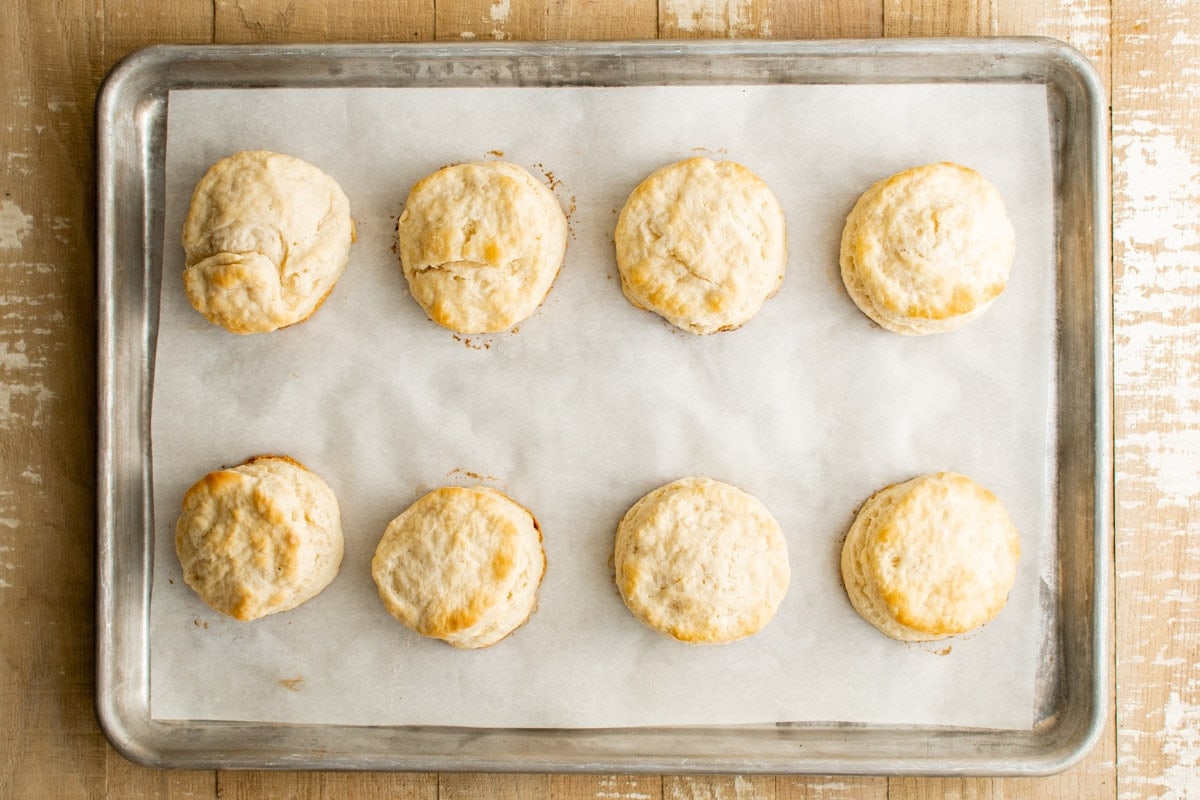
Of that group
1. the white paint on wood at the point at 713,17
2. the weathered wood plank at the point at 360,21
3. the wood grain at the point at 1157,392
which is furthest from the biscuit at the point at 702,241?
the wood grain at the point at 1157,392

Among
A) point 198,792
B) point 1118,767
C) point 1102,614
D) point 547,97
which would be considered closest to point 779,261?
point 547,97

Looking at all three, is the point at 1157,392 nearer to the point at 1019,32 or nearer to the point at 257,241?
the point at 1019,32

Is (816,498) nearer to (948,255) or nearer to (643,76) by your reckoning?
(948,255)

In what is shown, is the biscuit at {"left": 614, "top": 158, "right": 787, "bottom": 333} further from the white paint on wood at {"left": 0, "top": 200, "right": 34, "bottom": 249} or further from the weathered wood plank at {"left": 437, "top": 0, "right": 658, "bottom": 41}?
the white paint on wood at {"left": 0, "top": 200, "right": 34, "bottom": 249}

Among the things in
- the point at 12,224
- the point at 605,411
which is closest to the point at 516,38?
the point at 605,411

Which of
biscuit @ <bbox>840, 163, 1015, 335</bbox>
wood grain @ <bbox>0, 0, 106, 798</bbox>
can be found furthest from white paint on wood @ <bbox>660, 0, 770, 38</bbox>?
wood grain @ <bbox>0, 0, 106, 798</bbox>

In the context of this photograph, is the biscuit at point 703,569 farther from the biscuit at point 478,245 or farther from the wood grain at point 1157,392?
the wood grain at point 1157,392
